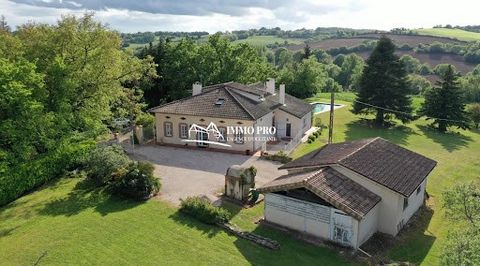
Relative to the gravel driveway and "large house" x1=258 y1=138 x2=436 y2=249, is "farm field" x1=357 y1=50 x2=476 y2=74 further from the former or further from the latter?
"large house" x1=258 y1=138 x2=436 y2=249

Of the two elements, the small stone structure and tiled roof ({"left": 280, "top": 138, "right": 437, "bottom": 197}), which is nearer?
tiled roof ({"left": 280, "top": 138, "right": 437, "bottom": 197})

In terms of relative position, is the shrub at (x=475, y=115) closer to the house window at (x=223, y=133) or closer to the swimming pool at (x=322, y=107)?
the swimming pool at (x=322, y=107)

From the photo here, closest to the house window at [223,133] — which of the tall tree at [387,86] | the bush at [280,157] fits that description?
the bush at [280,157]

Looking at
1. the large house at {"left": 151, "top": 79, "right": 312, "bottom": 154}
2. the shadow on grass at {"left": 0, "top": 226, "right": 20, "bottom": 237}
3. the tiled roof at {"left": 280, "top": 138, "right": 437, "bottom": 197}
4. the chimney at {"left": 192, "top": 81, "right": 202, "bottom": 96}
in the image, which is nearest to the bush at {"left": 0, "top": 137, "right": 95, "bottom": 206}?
the shadow on grass at {"left": 0, "top": 226, "right": 20, "bottom": 237}

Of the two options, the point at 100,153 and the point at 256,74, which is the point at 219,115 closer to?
the point at 100,153

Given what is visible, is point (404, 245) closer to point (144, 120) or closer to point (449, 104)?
point (144, 120)

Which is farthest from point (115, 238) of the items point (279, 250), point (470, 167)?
point (470, 167)

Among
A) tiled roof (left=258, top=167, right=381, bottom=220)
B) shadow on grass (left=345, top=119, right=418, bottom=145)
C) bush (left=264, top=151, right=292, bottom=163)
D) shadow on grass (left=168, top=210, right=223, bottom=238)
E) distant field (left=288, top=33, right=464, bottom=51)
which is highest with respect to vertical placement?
distant field (left=288, top=33, right=464, bottom=51)
